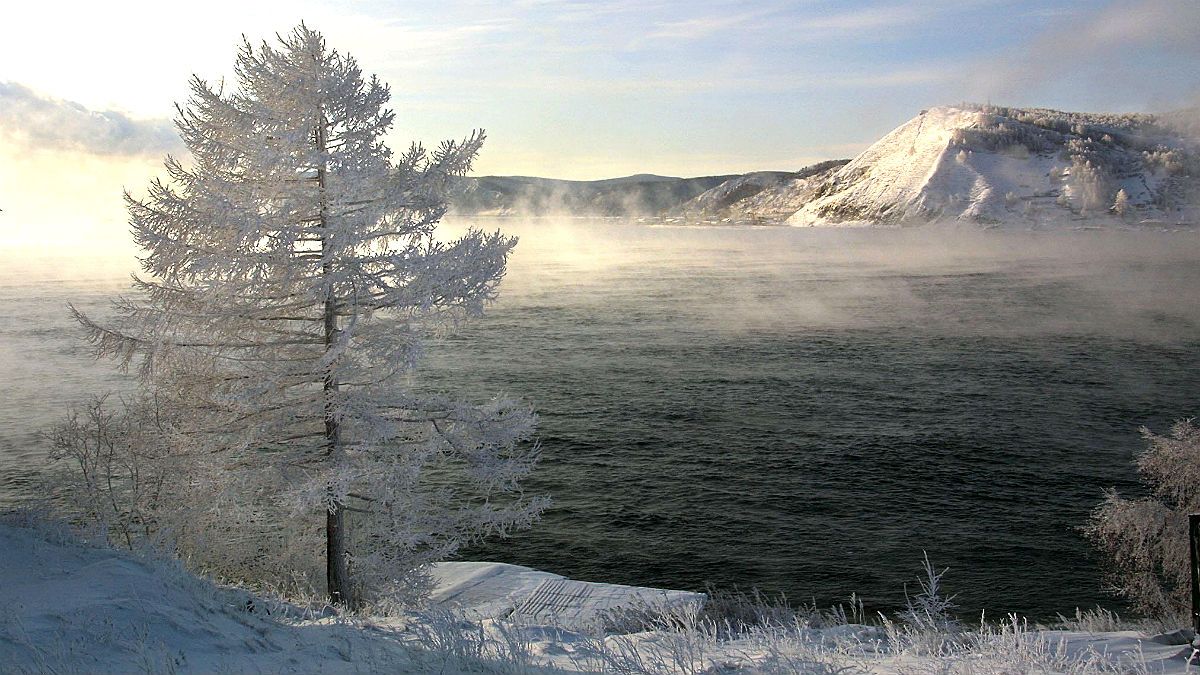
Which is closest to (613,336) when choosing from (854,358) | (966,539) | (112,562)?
(854,358)

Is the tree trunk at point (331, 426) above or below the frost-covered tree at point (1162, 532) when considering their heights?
above

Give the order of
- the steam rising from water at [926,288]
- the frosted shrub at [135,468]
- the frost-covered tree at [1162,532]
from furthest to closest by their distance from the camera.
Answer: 1. the steam rising from water at [926,288]
2. the frost-covered tree at [1162,532]
3. the frosted shrub at [135,468]

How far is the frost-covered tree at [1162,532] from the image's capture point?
72.3 feet

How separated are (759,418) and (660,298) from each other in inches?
2678

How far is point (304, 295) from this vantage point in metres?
14.9

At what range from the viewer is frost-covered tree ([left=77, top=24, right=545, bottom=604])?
14328mm

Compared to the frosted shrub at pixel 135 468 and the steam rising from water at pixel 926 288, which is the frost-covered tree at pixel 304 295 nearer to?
the frosted shrub at pixel 135 468

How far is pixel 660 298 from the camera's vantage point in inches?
4466

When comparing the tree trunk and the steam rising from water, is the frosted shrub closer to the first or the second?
the tree trunk

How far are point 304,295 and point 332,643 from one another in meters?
8.34

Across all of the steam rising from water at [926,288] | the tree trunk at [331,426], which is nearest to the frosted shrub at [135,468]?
the tree trunk at [331,426]

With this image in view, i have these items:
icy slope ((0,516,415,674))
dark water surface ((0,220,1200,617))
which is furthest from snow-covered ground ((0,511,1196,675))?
dark water surface ((0,220,1200,617))

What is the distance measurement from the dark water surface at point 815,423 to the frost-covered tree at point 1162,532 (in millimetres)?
1655

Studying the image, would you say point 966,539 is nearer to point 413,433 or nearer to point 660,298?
point 413,433
